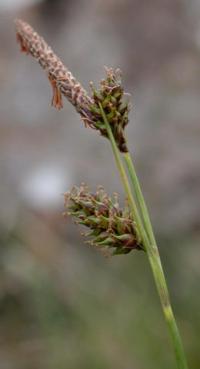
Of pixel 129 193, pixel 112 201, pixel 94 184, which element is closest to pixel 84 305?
pixel 94 184

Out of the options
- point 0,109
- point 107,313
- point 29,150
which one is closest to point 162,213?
point 107,313

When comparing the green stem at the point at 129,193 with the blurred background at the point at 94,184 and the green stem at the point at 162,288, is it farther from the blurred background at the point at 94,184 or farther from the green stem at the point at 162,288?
the blurred background at the point at 94,184

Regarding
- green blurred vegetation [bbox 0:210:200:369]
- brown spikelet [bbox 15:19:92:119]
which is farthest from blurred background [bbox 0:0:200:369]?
brown spikelet [bbox 15:19:92:119]

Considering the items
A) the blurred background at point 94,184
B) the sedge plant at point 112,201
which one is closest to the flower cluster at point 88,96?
the sedge plant at point 112,201

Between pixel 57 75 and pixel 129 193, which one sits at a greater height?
pixel 57 75

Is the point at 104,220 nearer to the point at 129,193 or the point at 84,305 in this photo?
the point at 129,193

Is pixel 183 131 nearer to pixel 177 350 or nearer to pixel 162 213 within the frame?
pixel 162 213
